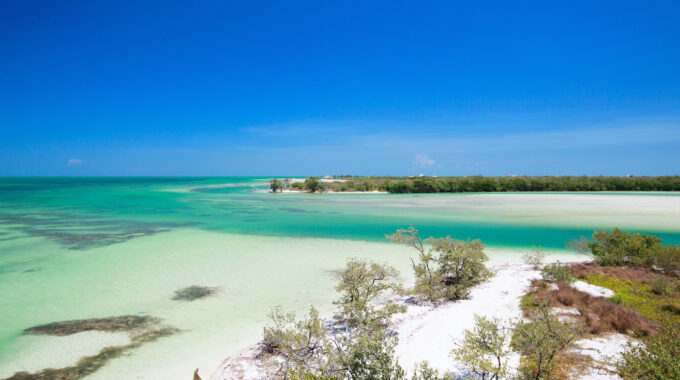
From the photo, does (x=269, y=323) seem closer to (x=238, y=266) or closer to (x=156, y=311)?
(x=156, y=311)

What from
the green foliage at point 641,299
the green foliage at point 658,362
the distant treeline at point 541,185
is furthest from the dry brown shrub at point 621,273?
the distant treeline at point 541,185

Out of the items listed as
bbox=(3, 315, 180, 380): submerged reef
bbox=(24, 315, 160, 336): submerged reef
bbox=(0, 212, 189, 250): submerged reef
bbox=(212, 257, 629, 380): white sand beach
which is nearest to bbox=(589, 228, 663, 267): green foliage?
bbox=(212, 257, 629, 380): white sand beach

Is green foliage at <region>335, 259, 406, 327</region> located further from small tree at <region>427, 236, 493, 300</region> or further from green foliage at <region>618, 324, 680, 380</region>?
green foliage at <region>618, 324, 680, 380</region>

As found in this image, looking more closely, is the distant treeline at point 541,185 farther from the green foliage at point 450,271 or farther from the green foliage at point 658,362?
the green foliage at point 658,362

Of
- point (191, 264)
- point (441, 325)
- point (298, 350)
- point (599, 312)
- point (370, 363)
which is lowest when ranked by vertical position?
point (191, 264)

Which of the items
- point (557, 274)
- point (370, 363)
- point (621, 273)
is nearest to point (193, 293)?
point (370, 363)

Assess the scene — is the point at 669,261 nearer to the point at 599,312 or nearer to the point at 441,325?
the point at 599,312
